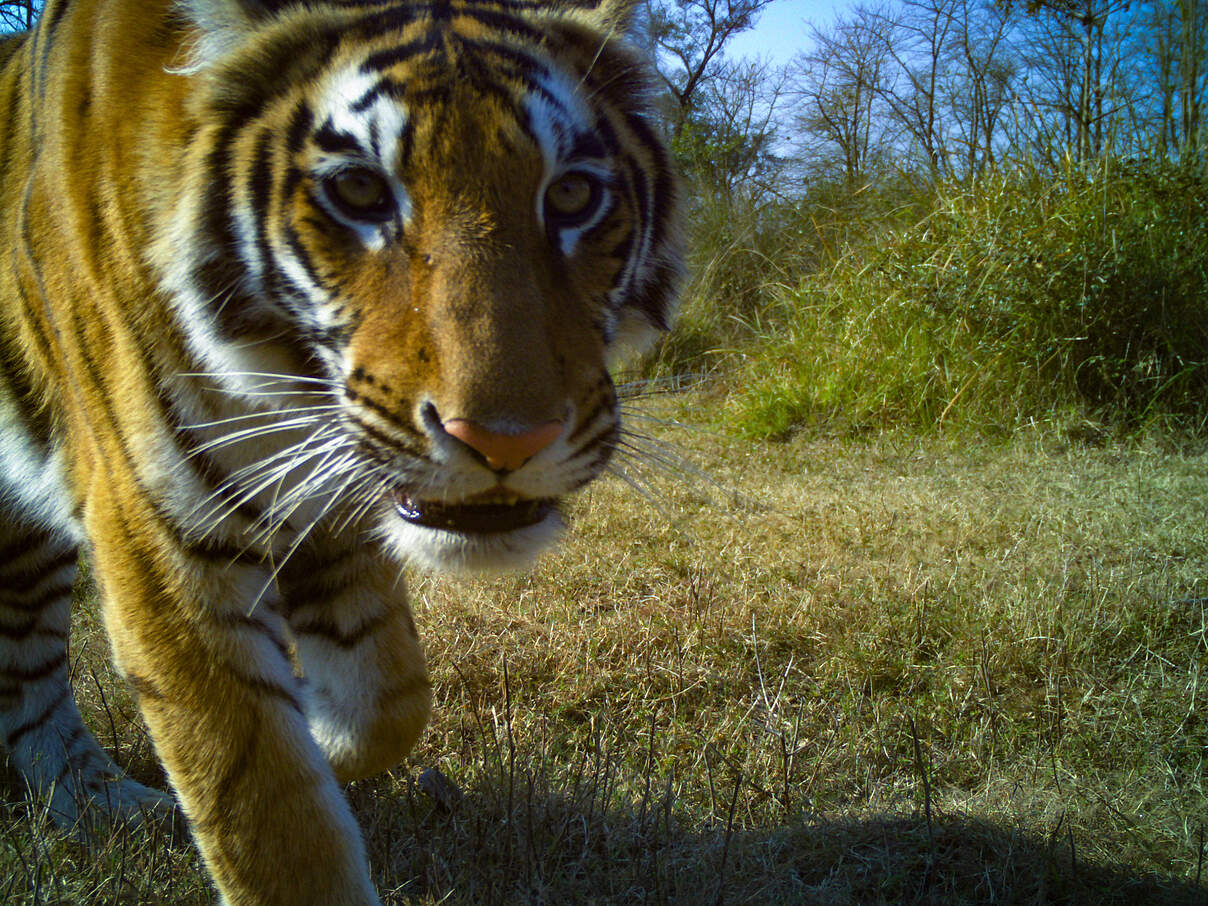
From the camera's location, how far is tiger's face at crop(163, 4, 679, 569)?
4.54 ft

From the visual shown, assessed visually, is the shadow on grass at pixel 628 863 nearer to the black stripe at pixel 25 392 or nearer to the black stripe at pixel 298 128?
the black stripe at pixel 25 392

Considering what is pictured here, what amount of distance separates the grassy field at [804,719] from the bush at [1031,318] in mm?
1271

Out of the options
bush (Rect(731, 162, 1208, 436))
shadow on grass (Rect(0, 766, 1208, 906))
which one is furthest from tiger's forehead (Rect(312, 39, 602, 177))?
bush (Rect(731, 162, 1208, 436))

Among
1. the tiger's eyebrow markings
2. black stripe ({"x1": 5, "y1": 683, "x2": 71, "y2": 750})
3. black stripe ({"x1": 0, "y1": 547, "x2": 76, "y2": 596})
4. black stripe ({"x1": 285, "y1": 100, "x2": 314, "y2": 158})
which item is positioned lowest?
black stripe ({"x1": 5, "y1": 683, "x2": 71, "y2": 750})

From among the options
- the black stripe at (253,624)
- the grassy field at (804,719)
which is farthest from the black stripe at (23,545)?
the black stripe at (253,624)

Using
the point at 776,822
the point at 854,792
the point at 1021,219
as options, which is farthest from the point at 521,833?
the point at 1021,219

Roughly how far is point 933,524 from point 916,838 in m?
2.11

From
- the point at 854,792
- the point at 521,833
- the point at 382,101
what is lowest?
the point at 854,792

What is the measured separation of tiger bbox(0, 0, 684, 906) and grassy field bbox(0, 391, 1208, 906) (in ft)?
1.20

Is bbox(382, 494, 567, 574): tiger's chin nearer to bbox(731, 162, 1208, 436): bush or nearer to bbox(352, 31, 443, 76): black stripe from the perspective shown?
bbox(352, 31, 443, 76): black stripe

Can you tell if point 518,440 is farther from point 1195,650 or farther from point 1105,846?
point 1195,650

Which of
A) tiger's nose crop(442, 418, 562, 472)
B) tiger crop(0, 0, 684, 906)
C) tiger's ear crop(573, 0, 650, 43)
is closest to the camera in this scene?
tiger's nose crop(442, 418, 562, 472)

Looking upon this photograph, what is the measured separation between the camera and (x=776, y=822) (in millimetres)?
2043

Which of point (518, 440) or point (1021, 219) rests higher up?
A: point (1021, 219)
